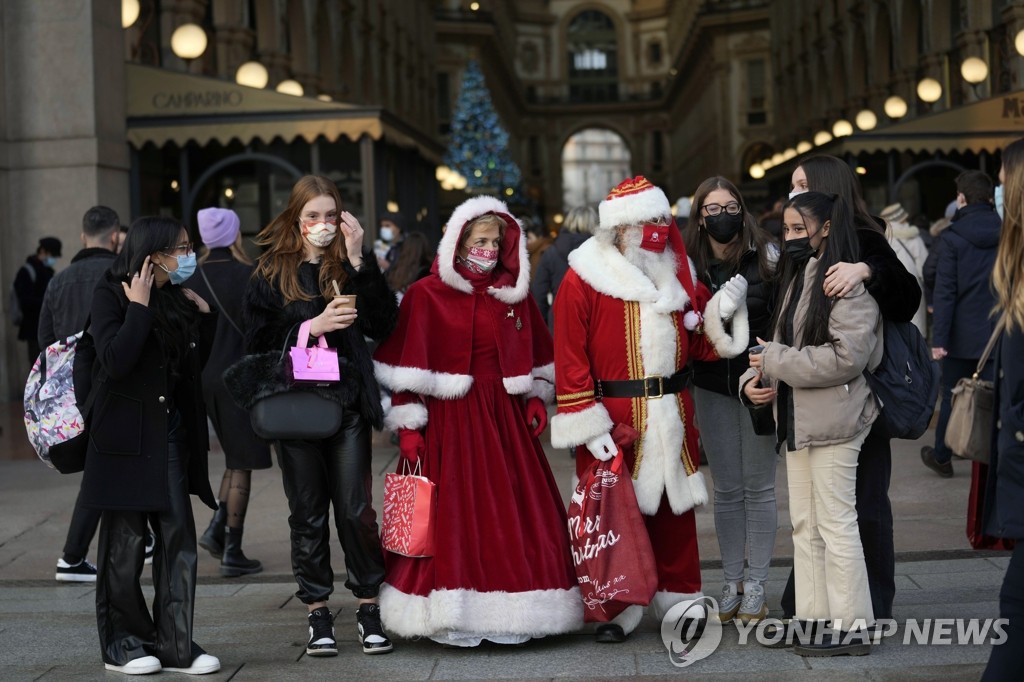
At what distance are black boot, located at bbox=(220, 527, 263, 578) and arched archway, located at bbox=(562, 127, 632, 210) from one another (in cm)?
9456

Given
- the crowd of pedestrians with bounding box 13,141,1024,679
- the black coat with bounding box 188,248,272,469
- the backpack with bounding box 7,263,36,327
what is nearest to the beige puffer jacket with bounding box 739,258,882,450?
the crowd of pedestrians with bounding box 13,141,1024,679

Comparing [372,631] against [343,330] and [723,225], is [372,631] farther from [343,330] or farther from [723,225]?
[723,225]

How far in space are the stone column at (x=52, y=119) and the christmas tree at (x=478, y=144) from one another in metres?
30.3

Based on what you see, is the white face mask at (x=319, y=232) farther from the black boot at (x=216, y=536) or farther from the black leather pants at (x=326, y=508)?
the black boot at (x=216, y=536)

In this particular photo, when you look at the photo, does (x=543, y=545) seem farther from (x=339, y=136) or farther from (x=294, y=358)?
(x=339, y=136)

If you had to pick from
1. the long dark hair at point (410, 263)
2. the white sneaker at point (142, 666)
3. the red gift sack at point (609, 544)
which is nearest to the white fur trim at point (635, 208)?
the red gift sack at point (609, 544)

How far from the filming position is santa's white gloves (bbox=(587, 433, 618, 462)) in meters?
6.06

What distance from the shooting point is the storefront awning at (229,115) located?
647 inches

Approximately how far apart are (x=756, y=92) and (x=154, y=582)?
59816mm

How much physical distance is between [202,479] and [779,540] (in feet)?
11.9

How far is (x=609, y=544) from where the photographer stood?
6039 millimetres

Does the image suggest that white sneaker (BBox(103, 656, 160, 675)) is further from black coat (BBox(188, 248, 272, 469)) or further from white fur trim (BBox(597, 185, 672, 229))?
white fur trim (BBox(597, 185, 672, 229))

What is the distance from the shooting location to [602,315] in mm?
6281

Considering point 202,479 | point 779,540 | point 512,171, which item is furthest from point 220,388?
point 512,171
